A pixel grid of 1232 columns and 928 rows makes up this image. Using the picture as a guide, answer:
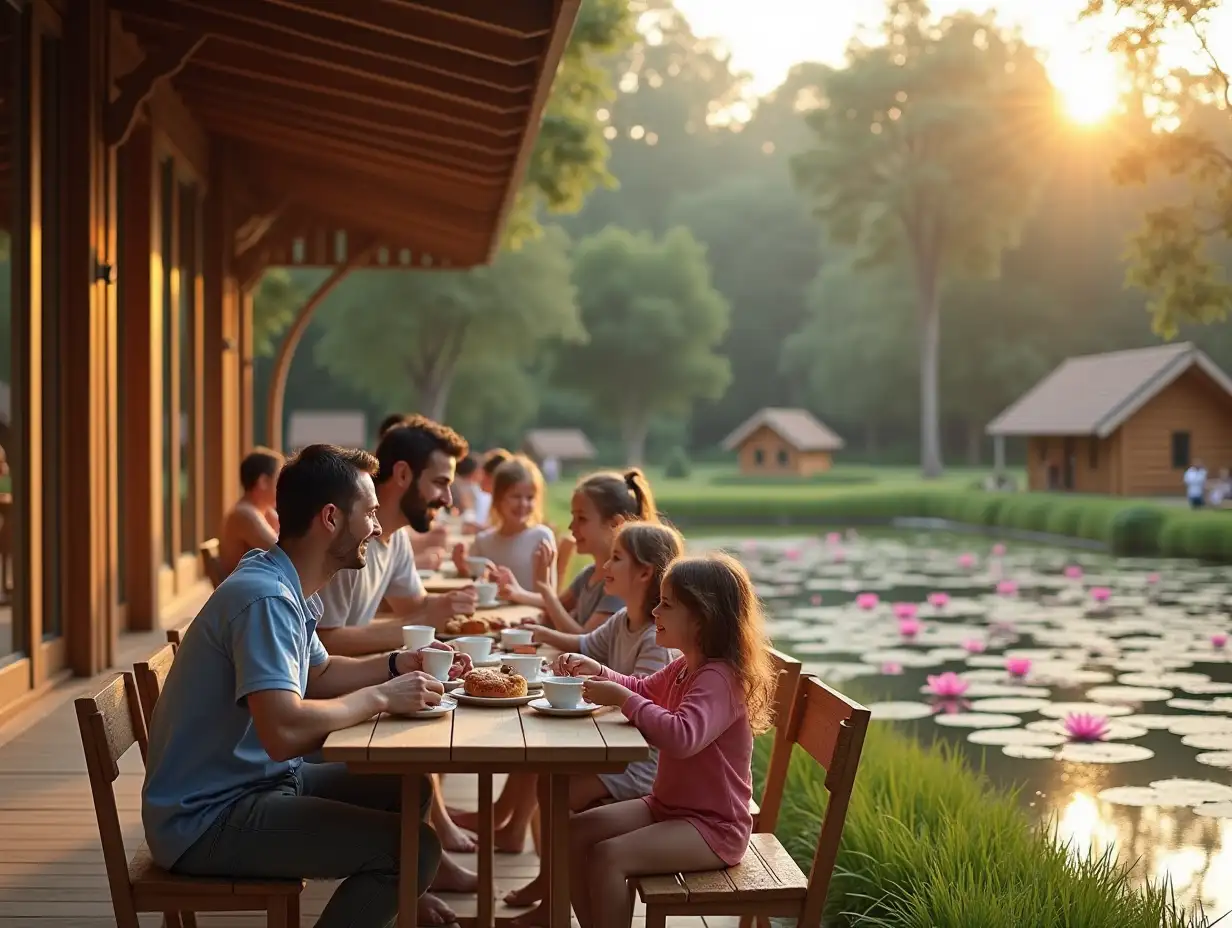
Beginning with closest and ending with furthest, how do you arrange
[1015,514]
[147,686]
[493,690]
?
[493,690] → [147,686] → [1015,514]

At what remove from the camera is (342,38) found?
6957 mm

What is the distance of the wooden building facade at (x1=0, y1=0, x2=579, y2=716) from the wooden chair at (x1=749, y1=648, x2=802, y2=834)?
270 centimetres

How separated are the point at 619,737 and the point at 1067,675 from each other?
831 centimetres

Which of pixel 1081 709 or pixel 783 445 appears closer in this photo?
pixel 1081 709

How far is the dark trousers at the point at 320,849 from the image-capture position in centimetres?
305

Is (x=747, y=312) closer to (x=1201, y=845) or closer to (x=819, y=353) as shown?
(x=819, y=353)

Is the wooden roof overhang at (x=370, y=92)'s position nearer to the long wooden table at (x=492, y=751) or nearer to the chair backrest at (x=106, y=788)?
the long wooden table at (x=492, y=751)

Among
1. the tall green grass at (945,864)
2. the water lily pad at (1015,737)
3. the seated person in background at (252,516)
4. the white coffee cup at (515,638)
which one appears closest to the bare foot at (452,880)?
the white coffee cup at (515,638)

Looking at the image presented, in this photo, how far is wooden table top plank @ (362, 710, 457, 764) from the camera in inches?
114

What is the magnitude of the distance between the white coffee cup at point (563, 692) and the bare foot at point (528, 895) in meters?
1.09

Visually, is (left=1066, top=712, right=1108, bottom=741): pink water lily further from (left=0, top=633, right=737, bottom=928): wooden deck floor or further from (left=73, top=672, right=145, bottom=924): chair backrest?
(left=73, top=672, right=145, bottom=924): chair backrest

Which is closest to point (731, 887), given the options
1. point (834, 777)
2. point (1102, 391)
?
point (834, 777)

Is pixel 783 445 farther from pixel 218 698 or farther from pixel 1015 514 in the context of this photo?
pixel 218 698

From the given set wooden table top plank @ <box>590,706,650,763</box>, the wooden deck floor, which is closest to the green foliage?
the wooden deck floor
